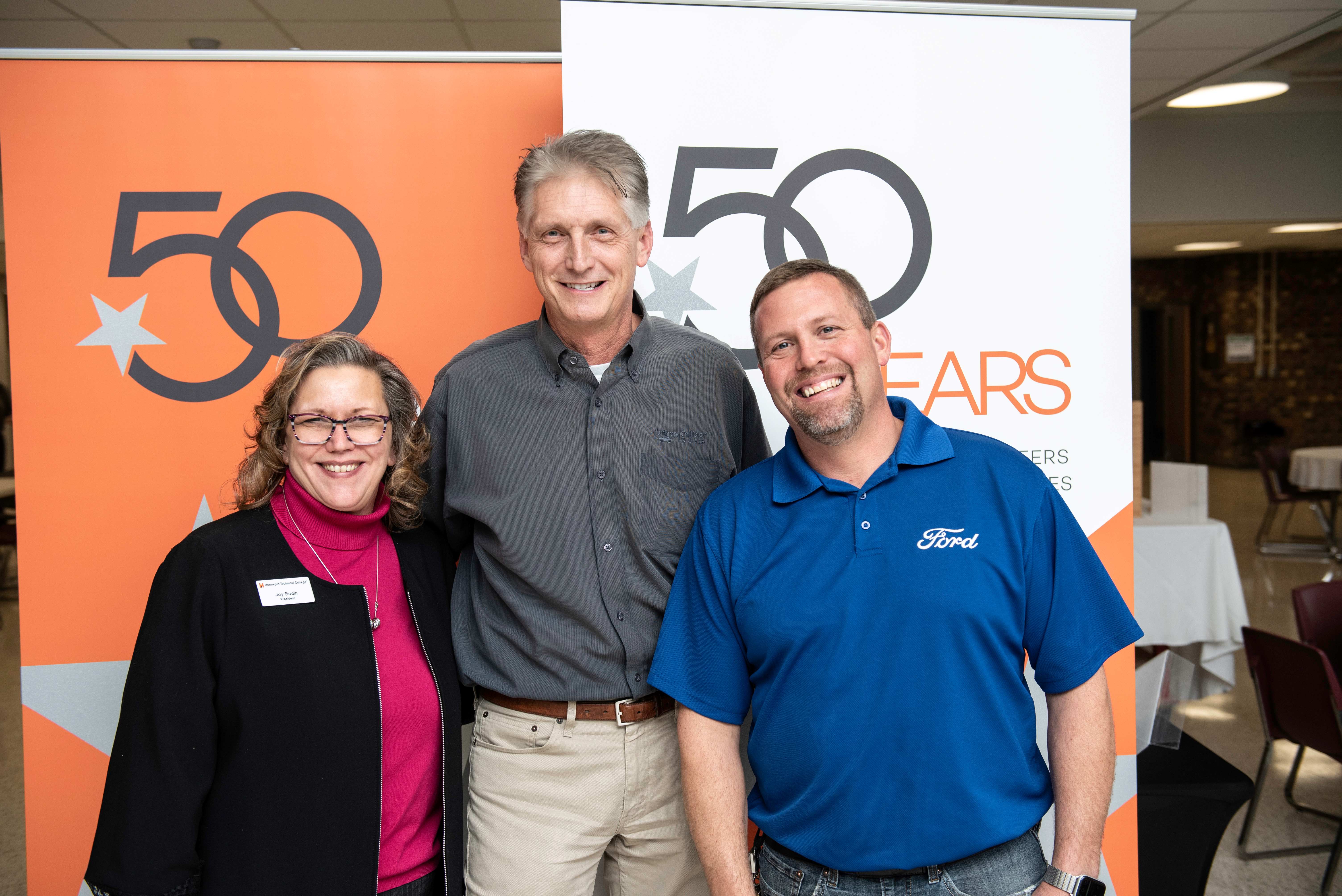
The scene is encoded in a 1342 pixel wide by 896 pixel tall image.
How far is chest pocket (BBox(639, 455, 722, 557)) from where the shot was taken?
1705mm

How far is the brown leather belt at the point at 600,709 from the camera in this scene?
1666 mm

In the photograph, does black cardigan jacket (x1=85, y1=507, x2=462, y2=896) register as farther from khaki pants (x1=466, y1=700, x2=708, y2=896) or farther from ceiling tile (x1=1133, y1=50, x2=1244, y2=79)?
ceiling tile (x1=1133, y1=50, x2=1244, y2=79)

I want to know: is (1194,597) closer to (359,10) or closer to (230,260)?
(230,260)

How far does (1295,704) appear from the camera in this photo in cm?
303

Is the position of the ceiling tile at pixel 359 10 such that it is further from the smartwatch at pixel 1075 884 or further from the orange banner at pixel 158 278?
the smartwatch at pixel 1075 884

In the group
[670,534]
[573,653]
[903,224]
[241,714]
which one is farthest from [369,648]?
[903,224]

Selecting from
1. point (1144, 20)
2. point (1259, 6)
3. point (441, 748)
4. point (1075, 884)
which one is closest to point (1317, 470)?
point (1259, 6)

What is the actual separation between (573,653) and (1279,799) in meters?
3.75

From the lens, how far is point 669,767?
1.72 metres

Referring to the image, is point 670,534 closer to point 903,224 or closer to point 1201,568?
point 903,224

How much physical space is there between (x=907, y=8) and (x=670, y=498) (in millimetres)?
1456

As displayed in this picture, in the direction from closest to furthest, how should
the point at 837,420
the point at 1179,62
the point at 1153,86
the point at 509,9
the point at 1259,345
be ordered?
the point at 837,420
the point at 509,9
the point at 1179,62
the point at 1153,86
the point at 1259,345

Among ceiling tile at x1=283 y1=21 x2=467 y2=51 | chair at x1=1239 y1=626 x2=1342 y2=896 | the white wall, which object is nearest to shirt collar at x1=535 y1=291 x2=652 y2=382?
chair at x1=1239 y1=626 x2=1342 y2=896

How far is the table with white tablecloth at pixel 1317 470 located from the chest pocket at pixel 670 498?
27.1 ft
